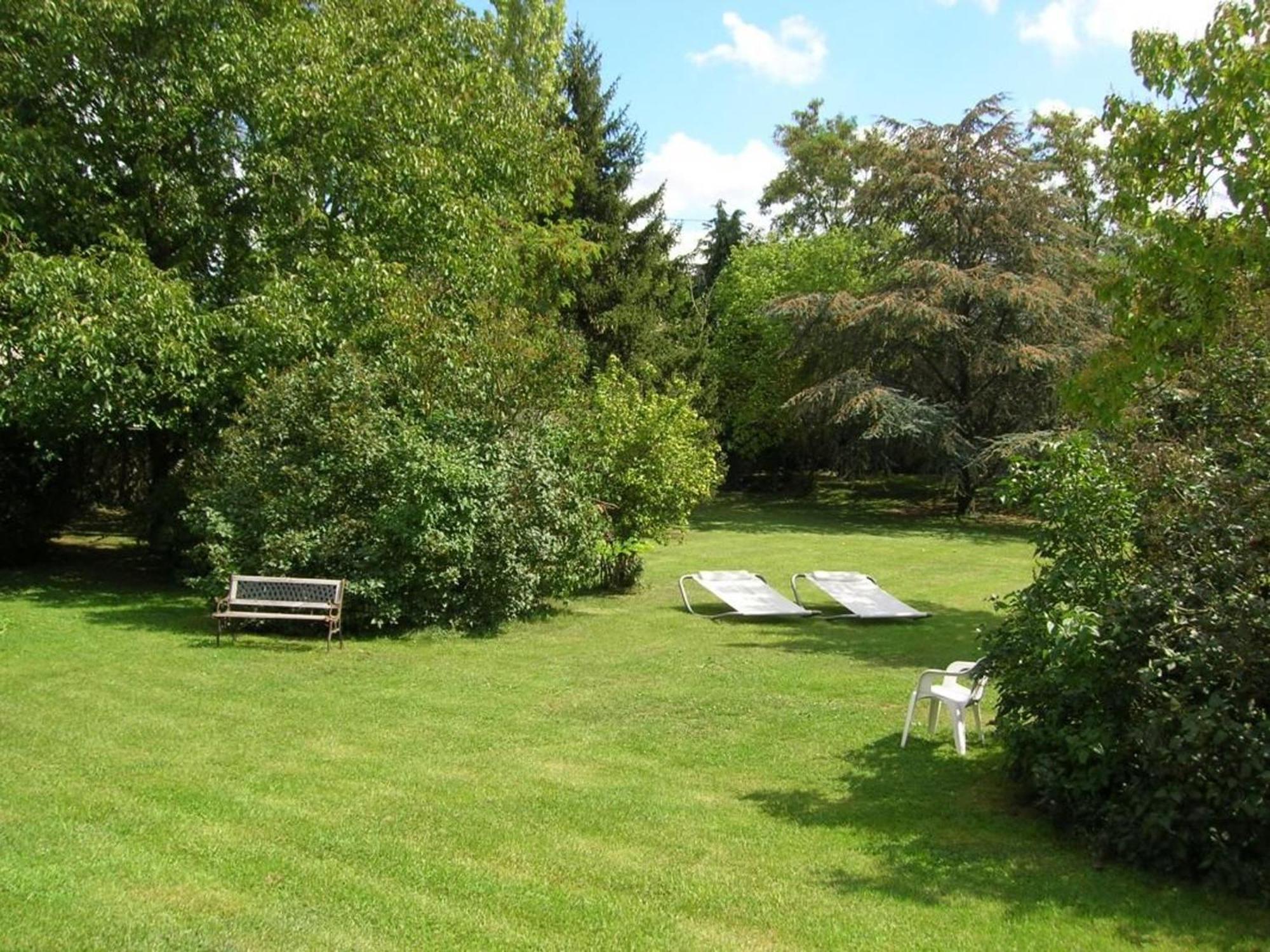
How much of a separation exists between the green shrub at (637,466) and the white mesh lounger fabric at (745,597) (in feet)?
4.05

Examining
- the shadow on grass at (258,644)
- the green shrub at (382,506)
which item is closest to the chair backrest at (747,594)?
the green shrub at (382,506)

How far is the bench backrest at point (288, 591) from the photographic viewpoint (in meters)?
11.3

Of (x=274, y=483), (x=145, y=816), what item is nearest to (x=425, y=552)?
(x=274, y=483)

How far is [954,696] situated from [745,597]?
7.18 m

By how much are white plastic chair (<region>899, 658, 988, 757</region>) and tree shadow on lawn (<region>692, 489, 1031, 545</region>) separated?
57.8 ft

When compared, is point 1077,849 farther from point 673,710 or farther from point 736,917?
point 673,710

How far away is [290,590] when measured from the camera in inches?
458

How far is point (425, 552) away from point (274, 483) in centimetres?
223

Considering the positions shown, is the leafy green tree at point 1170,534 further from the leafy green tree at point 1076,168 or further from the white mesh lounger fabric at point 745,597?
the leafy green tree at point 1076,168

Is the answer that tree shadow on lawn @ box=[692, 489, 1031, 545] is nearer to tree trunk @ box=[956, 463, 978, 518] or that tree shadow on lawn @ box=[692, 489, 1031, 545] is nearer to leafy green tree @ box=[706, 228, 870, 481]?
tree trunk @ box=[956, 463, 978, 518]

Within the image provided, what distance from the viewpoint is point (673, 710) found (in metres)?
8.55

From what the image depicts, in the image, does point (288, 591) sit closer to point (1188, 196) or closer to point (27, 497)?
point (27, 497)

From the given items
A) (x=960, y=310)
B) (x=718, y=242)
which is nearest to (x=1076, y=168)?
(x=960, y=310)

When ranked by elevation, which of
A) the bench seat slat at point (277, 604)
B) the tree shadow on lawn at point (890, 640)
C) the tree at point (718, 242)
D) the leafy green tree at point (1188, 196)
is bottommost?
the bench seat slat at point (277, 604)
